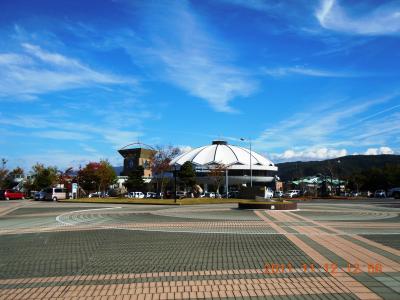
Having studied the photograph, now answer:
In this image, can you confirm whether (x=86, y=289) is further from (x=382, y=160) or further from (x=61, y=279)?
(x=382, y=160)

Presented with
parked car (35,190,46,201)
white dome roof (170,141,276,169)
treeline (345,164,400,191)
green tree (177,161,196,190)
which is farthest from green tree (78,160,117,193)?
treeline (345,164,400,191)

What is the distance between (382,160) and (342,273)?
164 meters

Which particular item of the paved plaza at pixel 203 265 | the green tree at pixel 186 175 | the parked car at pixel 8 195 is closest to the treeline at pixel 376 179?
the green tree at pixel 186 175

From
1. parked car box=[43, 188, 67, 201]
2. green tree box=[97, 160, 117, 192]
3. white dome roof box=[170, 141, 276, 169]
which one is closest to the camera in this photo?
parked car box=[43, 188, 67, 201]

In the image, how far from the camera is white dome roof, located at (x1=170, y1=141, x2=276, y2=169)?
129 m

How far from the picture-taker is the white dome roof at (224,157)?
12862 centimetres

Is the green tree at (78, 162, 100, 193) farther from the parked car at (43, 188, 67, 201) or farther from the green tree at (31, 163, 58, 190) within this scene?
the parked car at (43, 188, 67, 201)

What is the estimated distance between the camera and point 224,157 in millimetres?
131000

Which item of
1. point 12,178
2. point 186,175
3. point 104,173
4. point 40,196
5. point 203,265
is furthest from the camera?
point 12,178

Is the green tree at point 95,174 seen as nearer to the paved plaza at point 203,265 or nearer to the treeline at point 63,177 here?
the treeline at point 63,177

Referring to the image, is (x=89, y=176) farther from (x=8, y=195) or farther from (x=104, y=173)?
(x=8, y=195)

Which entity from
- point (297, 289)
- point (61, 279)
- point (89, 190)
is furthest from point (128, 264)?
point (89, 190)

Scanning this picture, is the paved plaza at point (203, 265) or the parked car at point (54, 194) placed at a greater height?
the parked car at point (54, 194)

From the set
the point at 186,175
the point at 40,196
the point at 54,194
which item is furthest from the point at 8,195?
the point at 186,175
